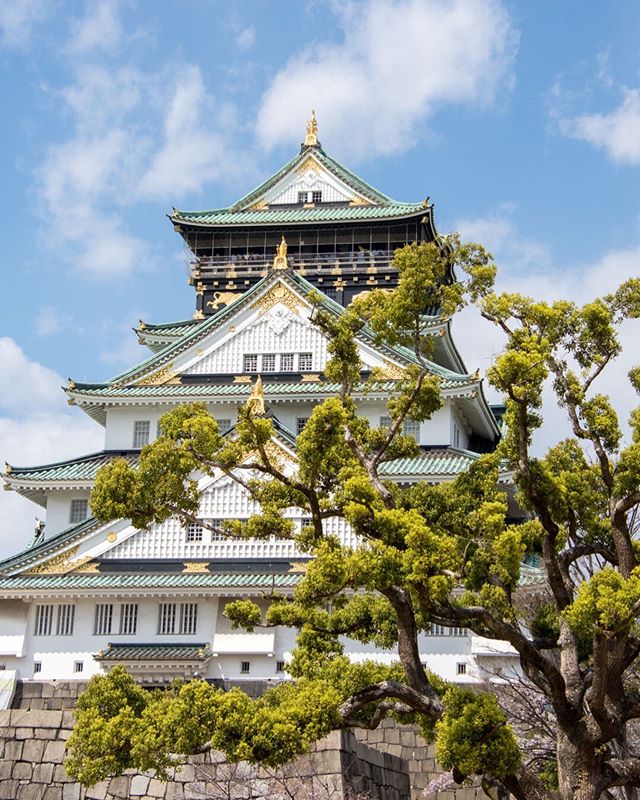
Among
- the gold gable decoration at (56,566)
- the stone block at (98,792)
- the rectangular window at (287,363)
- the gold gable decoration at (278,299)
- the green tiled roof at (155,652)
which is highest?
the gold gable decoration at (278,299)

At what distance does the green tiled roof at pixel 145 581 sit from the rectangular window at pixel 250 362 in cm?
849

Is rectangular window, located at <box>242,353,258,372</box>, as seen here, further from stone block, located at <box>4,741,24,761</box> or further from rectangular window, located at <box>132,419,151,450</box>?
stone block, located at <box>4,741,24,761</box>

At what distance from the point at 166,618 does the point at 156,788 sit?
15.3 m

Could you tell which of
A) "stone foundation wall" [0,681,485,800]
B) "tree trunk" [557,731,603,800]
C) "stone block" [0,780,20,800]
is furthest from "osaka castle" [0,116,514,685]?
"tree trunk" [557,731,603,800]

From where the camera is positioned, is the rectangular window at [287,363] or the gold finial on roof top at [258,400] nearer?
the gold finial on roof top at [258,400]

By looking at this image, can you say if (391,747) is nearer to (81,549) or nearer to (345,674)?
(345,674)

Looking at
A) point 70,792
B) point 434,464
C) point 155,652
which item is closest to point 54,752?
point 70,792

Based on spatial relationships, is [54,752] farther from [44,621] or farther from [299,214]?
[299,214]

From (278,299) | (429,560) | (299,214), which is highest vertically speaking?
(299,214)

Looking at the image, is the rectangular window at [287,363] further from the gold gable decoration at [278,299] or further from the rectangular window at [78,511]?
the rectangular window at [78,511]

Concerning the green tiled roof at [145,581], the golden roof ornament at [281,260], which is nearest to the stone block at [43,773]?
the green tiled roof at [145,581]

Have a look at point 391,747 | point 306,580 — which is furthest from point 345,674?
point 391,747

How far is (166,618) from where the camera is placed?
36.7 m

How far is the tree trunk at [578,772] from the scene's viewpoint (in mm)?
16812
